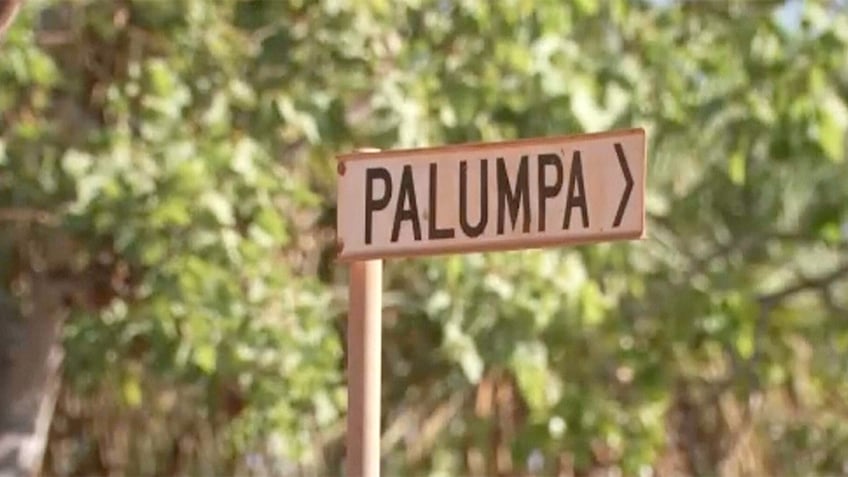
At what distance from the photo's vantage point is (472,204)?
8.45 ft

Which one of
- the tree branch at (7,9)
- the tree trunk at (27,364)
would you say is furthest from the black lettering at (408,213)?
the tree trunk at (27,364)

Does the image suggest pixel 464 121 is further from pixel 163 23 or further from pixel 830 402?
pixel 830 402

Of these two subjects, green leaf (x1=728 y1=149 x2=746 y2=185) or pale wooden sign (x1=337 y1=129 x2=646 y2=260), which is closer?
pale wooden sign (x1=337 y1=129 x2=646 y2=260)

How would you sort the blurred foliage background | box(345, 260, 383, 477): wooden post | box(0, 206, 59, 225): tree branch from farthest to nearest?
box(0, 206, 59, 225): tree branch → the blurred foliage background → box(345, 260, 383, 477): wooden post

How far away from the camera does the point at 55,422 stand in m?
6.40

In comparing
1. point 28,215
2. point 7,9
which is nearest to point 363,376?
point 7,9

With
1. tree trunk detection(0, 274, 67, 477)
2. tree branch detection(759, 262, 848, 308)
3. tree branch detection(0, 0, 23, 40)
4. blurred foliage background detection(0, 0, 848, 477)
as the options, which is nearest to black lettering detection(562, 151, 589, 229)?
tree branch detection(0, 0, 23, 40)

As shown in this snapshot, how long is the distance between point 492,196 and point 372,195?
178mm

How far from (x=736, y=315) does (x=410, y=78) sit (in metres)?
1.20

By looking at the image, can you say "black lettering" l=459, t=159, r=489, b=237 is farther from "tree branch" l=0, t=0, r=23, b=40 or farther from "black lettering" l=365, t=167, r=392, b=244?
"tree branch" l=0, t=0, r=23, b=40

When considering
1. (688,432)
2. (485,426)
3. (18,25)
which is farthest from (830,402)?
(18,25)

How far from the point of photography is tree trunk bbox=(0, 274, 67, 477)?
5.50 meters

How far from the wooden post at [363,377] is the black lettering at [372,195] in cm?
6

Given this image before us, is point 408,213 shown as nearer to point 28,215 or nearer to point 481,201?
point 481,201
